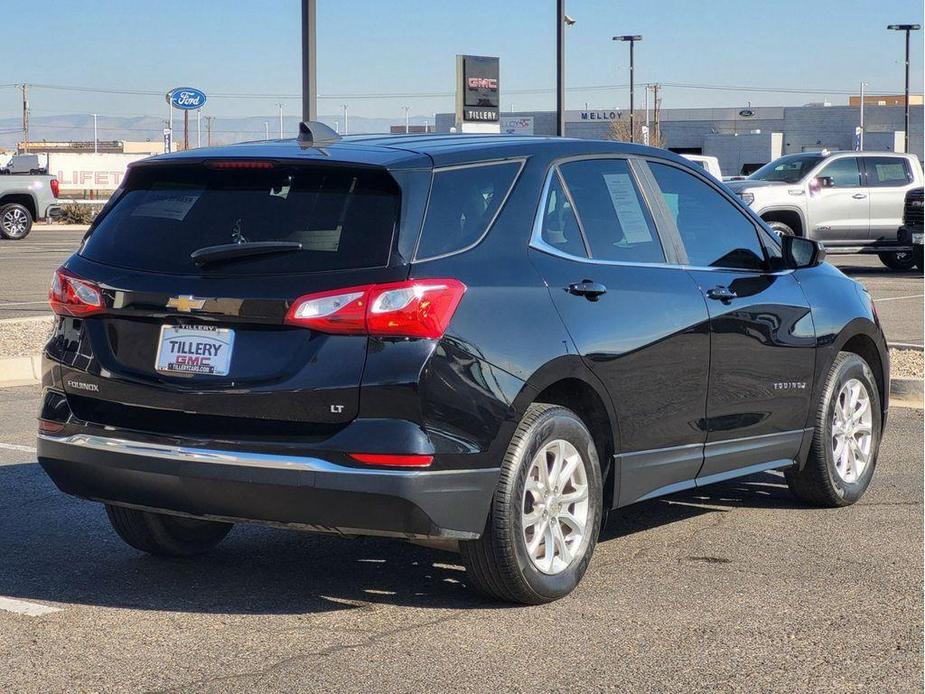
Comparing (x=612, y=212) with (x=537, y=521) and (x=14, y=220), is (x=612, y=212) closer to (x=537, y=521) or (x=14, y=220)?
(x=537, y=521)

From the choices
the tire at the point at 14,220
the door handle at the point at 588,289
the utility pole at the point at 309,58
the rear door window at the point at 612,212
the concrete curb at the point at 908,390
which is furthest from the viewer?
the tire at the point at 14,220

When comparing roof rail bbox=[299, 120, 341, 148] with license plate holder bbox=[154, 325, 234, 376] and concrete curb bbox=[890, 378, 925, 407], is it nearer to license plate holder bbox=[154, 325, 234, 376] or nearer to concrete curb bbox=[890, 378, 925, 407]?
license plate holder bbox=[154, 325, 234, 376]

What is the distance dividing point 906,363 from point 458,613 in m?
7.93

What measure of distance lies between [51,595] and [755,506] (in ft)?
11.7

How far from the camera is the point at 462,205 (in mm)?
5312

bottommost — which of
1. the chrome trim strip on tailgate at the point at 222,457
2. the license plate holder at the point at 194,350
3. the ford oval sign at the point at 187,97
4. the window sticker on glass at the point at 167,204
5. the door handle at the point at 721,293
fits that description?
the chrome trim strip on tailgate at the point at 222,457

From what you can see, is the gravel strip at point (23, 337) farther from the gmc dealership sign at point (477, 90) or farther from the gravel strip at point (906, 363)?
the gmc dealership sign at point (477, 90)

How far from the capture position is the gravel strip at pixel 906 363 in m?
11.7

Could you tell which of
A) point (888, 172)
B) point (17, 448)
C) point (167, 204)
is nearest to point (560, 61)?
point (888, 172)

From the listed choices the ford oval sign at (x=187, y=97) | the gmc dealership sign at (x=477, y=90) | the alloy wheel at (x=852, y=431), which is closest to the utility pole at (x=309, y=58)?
the alloy wheel at (x=852, y=431)

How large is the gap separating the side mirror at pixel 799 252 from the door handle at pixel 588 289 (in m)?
1.52

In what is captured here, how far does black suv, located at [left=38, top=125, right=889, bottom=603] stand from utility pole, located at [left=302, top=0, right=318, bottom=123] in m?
9.84

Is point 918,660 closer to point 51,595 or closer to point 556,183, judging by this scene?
point 556,183

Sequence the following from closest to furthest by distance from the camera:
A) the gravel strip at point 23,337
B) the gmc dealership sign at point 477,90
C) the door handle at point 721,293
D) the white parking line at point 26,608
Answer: the white parking line at point 26,608 < the door handle at point 721,293 < the gravel strip at point 23,337 < the gmc dealership sign at point 477,90
